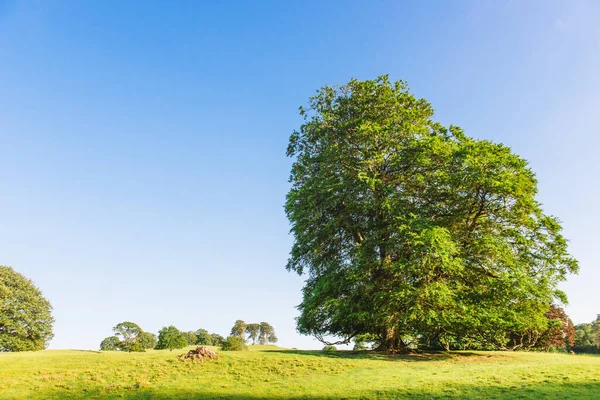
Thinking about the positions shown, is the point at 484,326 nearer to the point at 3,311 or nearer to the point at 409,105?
the point at 409,105

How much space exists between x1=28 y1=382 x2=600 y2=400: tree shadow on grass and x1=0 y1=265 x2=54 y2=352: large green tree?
123 ft

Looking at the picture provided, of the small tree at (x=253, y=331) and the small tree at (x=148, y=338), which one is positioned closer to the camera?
the small tree at (x=148, y=338)

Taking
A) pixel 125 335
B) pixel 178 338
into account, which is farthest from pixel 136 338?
pixel 178 338

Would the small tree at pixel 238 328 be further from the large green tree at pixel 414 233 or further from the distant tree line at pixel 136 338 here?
the large green tree at pixel 414 233

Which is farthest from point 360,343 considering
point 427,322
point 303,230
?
point 303,230

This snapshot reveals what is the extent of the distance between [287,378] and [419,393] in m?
5.60

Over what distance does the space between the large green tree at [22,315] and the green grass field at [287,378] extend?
93.8 feet

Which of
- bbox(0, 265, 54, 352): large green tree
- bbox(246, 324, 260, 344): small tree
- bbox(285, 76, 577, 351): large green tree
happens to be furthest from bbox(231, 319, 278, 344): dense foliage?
bbox(285, 76, 577, 351): large green tree

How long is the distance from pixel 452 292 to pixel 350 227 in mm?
7358

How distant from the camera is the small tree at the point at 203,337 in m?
87.9

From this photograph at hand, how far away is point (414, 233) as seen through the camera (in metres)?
19.0

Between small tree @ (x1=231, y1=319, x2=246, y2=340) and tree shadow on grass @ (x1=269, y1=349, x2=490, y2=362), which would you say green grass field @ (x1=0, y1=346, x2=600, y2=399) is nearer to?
tree shadow on grass @ (x1=269, y1=349, x2=490, y2=362)

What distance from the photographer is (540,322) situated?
1948 cm

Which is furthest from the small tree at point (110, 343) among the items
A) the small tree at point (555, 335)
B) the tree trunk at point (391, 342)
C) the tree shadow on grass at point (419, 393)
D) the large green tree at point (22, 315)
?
the small tree at point (555, 335)
